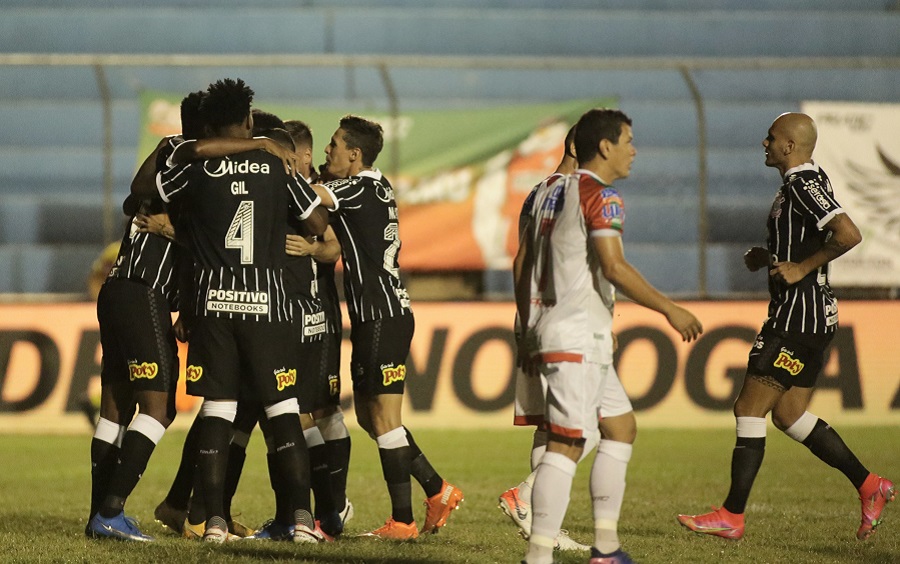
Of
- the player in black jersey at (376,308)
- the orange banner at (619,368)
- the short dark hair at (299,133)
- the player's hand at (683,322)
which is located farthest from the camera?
the orange banner at (619,368)

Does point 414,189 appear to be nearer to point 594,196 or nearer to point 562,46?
point 562,46

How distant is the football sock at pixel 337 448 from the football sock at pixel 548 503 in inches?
77.8

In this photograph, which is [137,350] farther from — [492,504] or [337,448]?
[492,504]

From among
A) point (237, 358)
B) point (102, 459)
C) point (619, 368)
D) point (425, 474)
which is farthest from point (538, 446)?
point (619, 368)

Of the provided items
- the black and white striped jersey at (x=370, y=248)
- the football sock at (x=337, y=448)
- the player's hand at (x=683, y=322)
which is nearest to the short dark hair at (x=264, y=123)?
the black and white striped jersey at (x=370, y=248)

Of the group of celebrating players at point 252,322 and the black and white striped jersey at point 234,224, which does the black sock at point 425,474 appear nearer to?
the group of celebrating players at point 252,322

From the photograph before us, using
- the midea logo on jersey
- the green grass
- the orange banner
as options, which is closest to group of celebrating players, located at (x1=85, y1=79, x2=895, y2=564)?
the midea logo on jersey

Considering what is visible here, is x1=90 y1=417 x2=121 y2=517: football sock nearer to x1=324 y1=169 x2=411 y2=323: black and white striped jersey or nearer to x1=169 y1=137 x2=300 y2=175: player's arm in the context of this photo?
x1=324 y1=169 x2=411 y2=323: black and white striped jersey

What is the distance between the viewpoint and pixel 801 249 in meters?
6.84

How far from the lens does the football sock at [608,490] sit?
5.25 metres

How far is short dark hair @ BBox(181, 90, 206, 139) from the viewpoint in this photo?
6.18 metres

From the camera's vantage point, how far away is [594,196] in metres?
5.18

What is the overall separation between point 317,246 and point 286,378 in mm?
724

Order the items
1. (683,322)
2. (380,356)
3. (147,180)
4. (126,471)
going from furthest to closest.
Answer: (380,356) → (126,471) → (147,180) → (683,322)
